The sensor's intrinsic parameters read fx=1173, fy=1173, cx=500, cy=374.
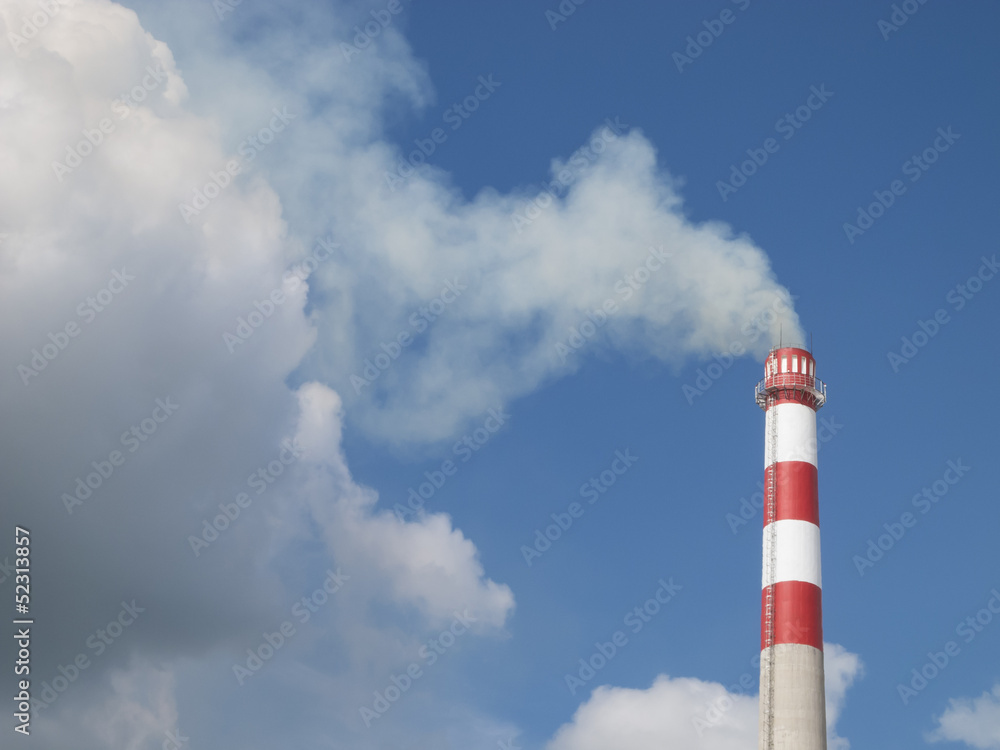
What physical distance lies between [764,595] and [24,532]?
3718 centimetres

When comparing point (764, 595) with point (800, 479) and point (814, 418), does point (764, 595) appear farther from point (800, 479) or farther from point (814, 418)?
point (814, 418)

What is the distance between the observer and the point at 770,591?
205 feet

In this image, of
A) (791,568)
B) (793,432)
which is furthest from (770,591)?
(793,432)

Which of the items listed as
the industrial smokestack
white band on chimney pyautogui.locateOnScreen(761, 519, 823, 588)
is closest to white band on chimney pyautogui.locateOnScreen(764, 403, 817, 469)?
the industrial smokestack

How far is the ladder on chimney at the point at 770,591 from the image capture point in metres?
60.6

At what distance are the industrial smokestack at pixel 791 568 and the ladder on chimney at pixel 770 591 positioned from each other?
5cm

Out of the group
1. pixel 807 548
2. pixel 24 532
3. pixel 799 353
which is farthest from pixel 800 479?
pixel 24 532

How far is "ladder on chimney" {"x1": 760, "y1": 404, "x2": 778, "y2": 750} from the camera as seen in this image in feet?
199

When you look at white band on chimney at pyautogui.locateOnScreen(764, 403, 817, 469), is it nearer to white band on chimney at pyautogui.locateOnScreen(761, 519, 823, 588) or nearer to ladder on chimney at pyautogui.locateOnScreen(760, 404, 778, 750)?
ladder on chimney at pyautogui.locateOnScreen(760, 404, 778, 750)

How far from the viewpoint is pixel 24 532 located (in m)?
49.7

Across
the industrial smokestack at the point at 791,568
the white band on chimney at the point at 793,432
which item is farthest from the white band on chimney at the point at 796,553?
the white band on chimney at the point at 793,432

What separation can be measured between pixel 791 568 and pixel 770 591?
1679mm

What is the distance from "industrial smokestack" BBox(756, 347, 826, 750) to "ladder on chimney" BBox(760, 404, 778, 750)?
5 cm

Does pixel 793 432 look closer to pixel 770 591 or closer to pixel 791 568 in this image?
pixel 791 568
